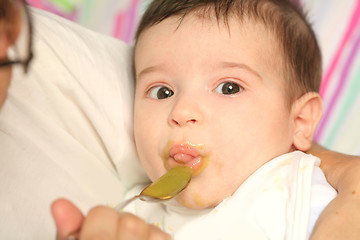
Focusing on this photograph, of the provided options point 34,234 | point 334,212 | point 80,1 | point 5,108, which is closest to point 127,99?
point 5,108

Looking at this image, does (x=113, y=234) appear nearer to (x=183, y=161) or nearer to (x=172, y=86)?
(x=183, y=161)

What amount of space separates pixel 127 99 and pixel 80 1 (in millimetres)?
738

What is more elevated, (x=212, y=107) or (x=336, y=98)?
(x=212, y=107)

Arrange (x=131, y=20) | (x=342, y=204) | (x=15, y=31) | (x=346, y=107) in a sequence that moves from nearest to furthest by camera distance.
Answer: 1. (x=15, y=31)
2. (x=342, y=204)
3. (x=346, y=107)
4. (x=131, y=20)

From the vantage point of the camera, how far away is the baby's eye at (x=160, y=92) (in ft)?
3.60

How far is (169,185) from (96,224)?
0.33 m

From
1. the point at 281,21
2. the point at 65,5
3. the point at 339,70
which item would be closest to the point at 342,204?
the point at 281,21

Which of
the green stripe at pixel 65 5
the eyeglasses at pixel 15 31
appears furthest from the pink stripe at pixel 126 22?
the eyeglasses at pixel 15 31

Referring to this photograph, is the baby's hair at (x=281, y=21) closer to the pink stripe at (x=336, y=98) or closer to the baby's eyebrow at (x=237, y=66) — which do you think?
the baby's eyebrow at (x=237, y=66)

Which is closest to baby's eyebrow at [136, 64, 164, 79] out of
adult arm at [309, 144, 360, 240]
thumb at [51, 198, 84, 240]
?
adult arm at [309, 144, 360, 240]

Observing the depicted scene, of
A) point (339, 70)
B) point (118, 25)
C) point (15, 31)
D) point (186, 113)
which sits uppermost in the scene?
point (15, 31)

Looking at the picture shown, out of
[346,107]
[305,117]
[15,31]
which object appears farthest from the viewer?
[346,107]

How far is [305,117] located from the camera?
1139mm

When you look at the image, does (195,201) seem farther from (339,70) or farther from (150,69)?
(339,70)
